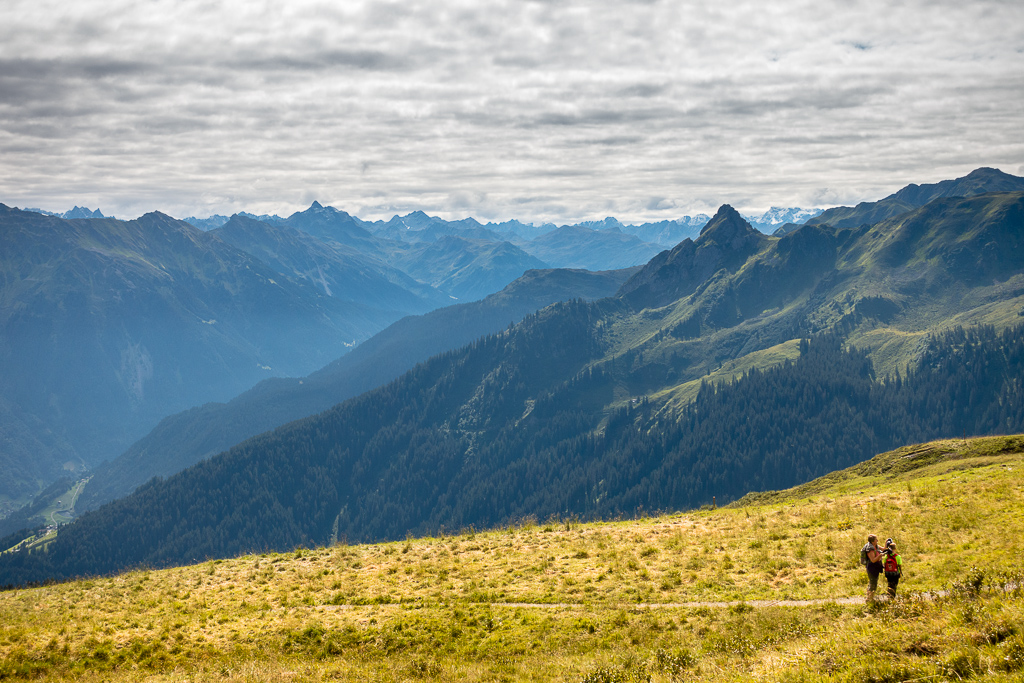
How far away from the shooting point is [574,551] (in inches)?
1405

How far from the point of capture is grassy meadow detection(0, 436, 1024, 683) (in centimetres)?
1941

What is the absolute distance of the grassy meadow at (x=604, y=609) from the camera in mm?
19406

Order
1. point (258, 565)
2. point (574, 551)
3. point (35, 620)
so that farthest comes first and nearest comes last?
point (258, 565), point (574, 551), point (35, 620)

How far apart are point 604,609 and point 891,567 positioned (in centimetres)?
1202

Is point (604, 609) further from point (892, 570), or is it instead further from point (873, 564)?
point (892, 570)

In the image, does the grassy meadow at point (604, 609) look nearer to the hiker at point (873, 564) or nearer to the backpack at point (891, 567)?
the backpack at point (891, 567)

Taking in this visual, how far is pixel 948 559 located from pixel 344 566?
Answer: 112ft

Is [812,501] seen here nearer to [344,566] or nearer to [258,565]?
[344,566]

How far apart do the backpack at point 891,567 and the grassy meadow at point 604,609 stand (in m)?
0.82

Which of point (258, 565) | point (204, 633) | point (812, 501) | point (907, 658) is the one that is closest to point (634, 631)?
point (907, 658)

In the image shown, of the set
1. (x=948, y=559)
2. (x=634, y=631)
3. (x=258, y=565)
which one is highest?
(x=948, y=559)

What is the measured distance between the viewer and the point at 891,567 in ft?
73.8

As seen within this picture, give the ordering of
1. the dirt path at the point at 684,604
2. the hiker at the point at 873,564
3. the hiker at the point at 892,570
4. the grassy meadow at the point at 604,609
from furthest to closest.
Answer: the dirt path at the point at 684,604
the hiker at the point at 873,564
the hiker at the point at 892,570
the grassy meadow at the point at 604,609

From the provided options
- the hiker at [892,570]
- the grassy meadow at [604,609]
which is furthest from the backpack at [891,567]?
the grassy meadow at [604,609]
